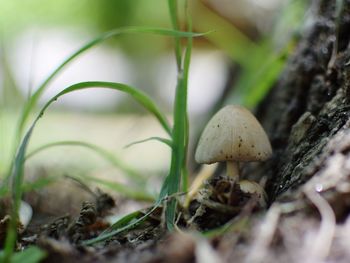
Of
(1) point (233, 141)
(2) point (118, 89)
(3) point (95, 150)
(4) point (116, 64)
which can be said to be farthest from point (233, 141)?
(4) point (116, 64)

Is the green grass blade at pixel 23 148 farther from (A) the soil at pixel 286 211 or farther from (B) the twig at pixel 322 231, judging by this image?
(B) the twig at pixel 322 231

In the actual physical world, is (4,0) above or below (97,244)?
above

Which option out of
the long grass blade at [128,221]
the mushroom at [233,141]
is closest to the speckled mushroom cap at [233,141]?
the mushroom at [233,141]

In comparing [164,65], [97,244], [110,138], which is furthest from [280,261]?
[164,65]

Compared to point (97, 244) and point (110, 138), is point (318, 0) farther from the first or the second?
point (110, 138)

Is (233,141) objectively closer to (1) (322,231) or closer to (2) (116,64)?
(1) (322,231)

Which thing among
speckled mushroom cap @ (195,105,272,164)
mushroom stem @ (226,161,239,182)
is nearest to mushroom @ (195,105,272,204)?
speckled mushroom cap @ (195,105,272,164)

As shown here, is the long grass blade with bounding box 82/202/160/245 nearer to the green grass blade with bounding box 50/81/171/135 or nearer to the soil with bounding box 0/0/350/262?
the soil with bounding box 0/0/350/262

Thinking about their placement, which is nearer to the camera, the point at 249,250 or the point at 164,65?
the point at 249,250
